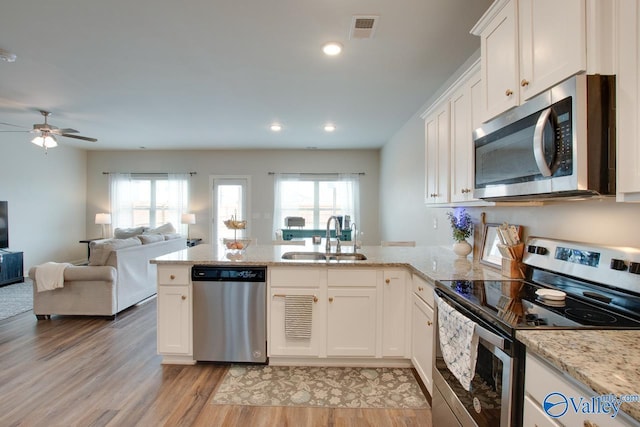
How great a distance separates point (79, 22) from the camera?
2.27 meters

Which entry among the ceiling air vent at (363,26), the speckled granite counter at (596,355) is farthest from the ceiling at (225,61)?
the speckled granite counter at (596,355)

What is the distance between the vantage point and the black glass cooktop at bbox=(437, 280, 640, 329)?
3.60ft

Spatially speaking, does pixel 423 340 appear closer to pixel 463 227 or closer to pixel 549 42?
pixel 463 227

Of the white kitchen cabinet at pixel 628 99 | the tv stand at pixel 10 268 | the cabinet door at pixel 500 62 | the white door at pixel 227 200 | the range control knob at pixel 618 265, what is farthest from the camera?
the white door at pixel 227 200

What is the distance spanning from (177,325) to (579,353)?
8.25ft

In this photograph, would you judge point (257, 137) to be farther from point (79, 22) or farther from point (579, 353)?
point (579, 353)

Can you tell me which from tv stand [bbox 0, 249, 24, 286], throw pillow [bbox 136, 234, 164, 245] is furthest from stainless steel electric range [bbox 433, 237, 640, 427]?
tv stand [bbox 0, 249, 24, 286]

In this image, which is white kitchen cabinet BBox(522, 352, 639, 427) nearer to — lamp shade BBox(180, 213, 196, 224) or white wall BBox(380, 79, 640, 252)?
white wall BBox(380, 79, 640, 252)

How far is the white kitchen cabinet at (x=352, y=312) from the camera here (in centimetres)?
241

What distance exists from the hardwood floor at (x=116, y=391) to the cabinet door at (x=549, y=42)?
195 cm

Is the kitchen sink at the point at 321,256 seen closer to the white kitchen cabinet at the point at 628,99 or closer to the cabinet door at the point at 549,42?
the cabinet door at the point at 549,42

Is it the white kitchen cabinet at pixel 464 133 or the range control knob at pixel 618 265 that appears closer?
the range control knob at pixel 618 265

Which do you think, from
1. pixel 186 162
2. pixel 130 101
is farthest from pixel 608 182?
pixel 186 162

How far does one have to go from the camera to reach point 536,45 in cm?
132
